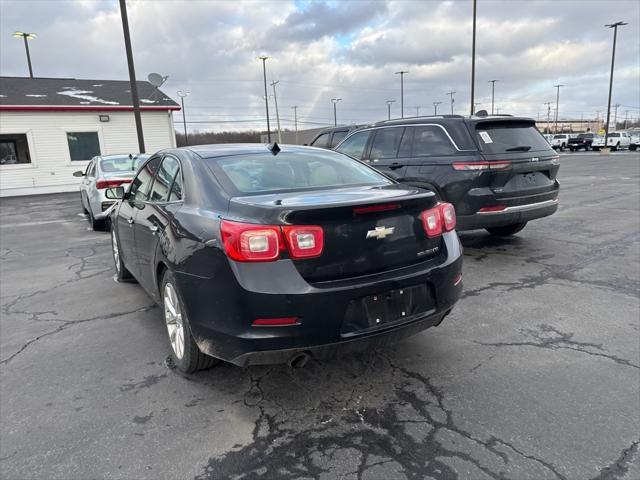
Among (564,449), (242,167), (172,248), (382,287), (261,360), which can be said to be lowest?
(564,449)

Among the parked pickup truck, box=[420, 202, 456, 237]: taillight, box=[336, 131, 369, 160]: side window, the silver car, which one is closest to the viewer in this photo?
box=[420, 202, 456, 237]: taillight

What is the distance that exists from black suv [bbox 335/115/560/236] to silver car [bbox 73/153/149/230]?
5582 millimetres

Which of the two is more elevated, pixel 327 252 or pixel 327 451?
pixel 327 252

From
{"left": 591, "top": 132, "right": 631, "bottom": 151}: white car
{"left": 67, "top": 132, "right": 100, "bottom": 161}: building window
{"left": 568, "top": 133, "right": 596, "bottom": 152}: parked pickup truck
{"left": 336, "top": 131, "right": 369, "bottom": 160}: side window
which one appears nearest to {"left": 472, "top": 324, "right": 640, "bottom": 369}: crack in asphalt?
{"left": 336, "top": 131, "right": 369, "bottom": 160}: side window

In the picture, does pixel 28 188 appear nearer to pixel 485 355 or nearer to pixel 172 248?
pixel 172 248

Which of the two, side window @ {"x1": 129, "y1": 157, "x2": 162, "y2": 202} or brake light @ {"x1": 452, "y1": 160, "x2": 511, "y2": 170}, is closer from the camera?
side window @ {"x1": 129, "y1": 157, "x2": 162, "y2": 202}

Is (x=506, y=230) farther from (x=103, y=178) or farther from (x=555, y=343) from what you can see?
(x=103, y=178)

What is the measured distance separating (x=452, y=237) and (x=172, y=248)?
1.91m

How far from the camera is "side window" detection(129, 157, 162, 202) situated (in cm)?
417

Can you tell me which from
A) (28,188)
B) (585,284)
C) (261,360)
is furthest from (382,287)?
(28,188)

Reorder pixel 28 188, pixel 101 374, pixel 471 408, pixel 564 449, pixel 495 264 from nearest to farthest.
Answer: pixel 564 449 < pixel 471 408 < pixel 101 374 < pixel 495 264 < pixel 28 188

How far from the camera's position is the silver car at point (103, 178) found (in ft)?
28.8

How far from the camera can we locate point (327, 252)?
250 centimetres

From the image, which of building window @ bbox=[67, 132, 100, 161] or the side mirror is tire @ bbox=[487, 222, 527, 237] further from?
building window @ bbox=[67, 132, 100, 161]
